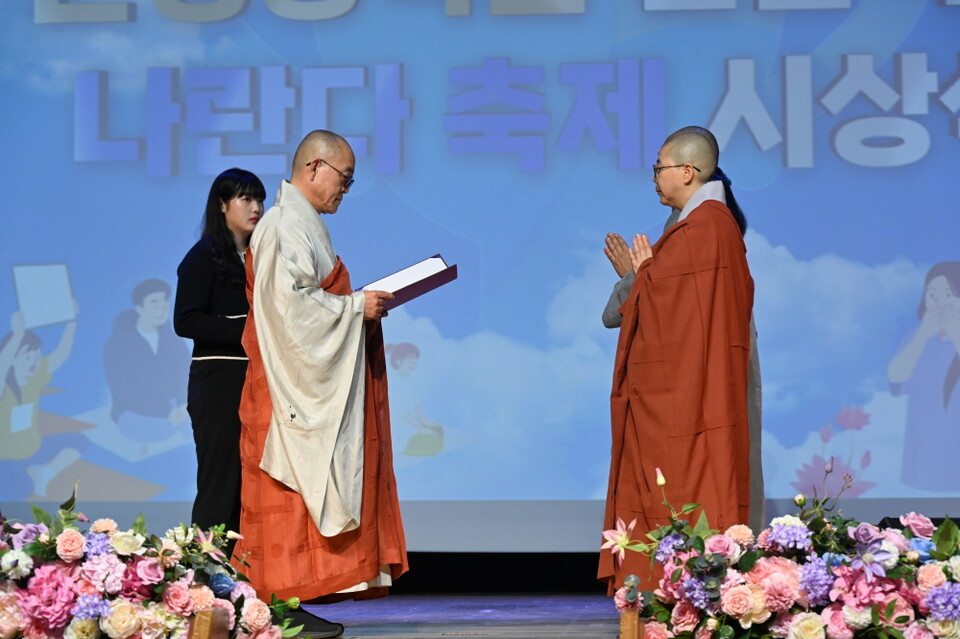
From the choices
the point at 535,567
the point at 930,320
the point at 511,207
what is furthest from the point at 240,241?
the point at 930,320

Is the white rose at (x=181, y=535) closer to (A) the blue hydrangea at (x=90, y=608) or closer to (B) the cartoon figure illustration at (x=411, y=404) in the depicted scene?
(A) the blue hydrangea at (x=90, y=608)

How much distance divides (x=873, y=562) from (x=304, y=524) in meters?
1.51

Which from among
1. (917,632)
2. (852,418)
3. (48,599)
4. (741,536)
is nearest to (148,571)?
(48,599)

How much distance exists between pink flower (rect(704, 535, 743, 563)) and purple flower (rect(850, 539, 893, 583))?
16cm

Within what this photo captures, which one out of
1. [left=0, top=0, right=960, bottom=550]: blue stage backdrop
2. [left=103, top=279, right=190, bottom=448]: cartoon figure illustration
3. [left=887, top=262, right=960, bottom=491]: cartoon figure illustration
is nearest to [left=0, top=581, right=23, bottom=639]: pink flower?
[left=0, top=0, right=960, bottom=550]: blue stage backdrop

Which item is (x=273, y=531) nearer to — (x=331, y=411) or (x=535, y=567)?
(x=331, y=411)

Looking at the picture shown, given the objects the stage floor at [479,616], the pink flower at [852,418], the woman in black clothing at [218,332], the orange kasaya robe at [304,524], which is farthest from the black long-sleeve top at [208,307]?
the pink flower at [852,418]

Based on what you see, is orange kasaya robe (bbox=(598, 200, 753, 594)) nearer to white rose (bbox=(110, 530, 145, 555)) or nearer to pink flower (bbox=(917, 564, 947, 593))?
pink flower (bbox=(917, 564, 947, 593))

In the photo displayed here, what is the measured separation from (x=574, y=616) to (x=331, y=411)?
43.7 inches

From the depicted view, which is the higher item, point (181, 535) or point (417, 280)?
point (417, 280)

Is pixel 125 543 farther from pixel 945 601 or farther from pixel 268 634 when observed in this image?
pixel 945 601

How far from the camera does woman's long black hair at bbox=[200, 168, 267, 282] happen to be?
3094 millimetres

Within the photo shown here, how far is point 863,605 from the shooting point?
1.61 m

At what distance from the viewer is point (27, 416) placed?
4285 millimetres
